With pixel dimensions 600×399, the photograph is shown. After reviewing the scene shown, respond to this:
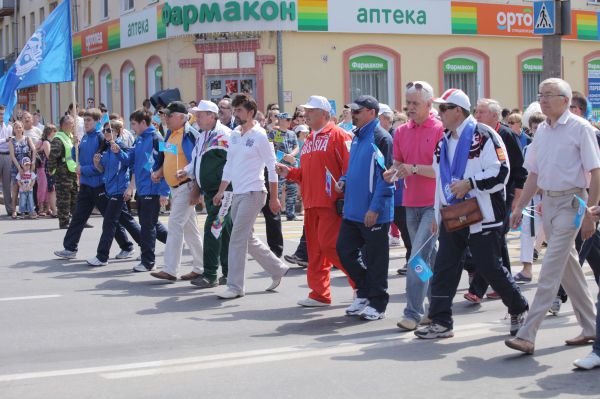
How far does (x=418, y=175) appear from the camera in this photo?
28.9 ft

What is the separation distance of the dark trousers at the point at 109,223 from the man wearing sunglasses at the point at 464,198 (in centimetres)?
564

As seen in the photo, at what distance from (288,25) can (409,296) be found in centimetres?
2075

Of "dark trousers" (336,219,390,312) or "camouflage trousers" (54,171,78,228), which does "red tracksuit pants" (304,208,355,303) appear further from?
"camouflage trousers" (54,171,78,228)

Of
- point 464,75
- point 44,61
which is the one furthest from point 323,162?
point 464,75

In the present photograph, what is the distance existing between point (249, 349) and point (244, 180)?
262 centimetres

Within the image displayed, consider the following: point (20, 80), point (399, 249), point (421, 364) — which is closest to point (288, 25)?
point (20, 80)

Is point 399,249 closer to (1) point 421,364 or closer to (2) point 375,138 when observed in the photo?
(2) point 375,138

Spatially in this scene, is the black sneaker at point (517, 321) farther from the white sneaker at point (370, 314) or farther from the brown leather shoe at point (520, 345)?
the white sneaker at point (370, 314)

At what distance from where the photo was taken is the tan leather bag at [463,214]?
7.67 m

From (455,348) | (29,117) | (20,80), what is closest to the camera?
(455,348)

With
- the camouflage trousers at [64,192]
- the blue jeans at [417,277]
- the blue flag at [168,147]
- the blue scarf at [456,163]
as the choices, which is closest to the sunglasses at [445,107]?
the blue scarf at [456,163]

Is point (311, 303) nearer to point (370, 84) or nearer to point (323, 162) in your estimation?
point (323, 162)

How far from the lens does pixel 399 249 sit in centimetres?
1431

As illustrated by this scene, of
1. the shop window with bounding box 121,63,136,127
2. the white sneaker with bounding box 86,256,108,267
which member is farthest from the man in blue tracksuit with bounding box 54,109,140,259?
the shop window with bounding box 121,63,136,127
